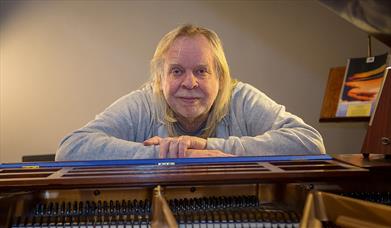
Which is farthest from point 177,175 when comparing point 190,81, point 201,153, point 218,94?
point 218,94

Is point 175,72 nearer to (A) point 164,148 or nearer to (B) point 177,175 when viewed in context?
(A) point 164,148

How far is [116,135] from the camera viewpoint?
4.74ft

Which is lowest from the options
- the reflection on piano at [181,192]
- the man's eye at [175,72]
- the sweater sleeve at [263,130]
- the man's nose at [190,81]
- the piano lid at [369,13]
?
the reflection on piano at [181,192]

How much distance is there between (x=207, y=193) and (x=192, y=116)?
632mm

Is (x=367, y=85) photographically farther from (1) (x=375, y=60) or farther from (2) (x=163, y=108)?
(2) (x=163, y=108)

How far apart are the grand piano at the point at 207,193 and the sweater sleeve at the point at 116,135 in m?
0.34

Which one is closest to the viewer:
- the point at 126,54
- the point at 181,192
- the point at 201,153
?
the point at 181,192

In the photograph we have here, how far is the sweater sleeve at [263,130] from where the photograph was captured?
121 cm

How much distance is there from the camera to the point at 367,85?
2195mm

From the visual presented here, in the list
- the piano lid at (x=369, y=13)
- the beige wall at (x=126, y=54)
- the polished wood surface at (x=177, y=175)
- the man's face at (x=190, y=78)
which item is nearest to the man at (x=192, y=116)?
the man's face at (x=190, y=78)

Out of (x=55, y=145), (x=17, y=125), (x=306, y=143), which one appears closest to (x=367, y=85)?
(x=306, y=143)

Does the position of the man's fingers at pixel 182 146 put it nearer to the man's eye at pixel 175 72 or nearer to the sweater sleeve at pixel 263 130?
the sweater sleeve at pixel 263 130

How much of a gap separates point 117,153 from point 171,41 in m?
0.46

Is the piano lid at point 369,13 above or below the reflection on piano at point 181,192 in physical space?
above
